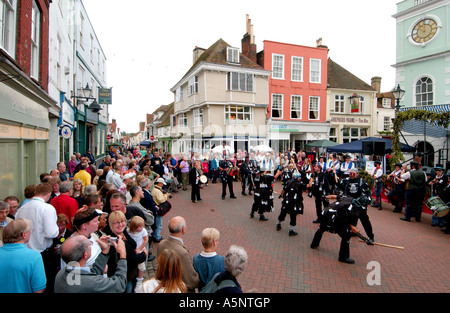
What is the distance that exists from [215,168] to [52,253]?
43.3ft

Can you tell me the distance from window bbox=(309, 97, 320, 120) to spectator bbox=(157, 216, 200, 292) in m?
28.0

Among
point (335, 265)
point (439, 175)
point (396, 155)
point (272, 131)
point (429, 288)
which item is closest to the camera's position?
point (429, 288)

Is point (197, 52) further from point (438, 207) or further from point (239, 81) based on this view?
point (438, 207)

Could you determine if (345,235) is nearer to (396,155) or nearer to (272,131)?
(396,155)

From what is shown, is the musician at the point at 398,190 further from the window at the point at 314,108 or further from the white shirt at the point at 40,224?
the window at the point at 314,108

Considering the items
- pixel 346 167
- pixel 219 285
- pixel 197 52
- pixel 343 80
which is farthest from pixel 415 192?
pixel 197 52

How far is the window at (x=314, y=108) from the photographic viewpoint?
28.9 m

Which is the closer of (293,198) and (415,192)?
(293,198)

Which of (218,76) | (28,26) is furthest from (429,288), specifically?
(218,76)

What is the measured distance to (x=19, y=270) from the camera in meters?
2.40

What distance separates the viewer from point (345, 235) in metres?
5.55

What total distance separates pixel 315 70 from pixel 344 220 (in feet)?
87.5

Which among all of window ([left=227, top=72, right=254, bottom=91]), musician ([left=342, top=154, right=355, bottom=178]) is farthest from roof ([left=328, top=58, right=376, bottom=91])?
musician ([left=342, top=154, right=355, bottom=178])

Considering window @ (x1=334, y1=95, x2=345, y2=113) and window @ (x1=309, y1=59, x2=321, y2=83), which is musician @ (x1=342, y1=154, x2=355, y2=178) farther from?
window @ (x1=334, y1=95, x2=345, y2=113)
